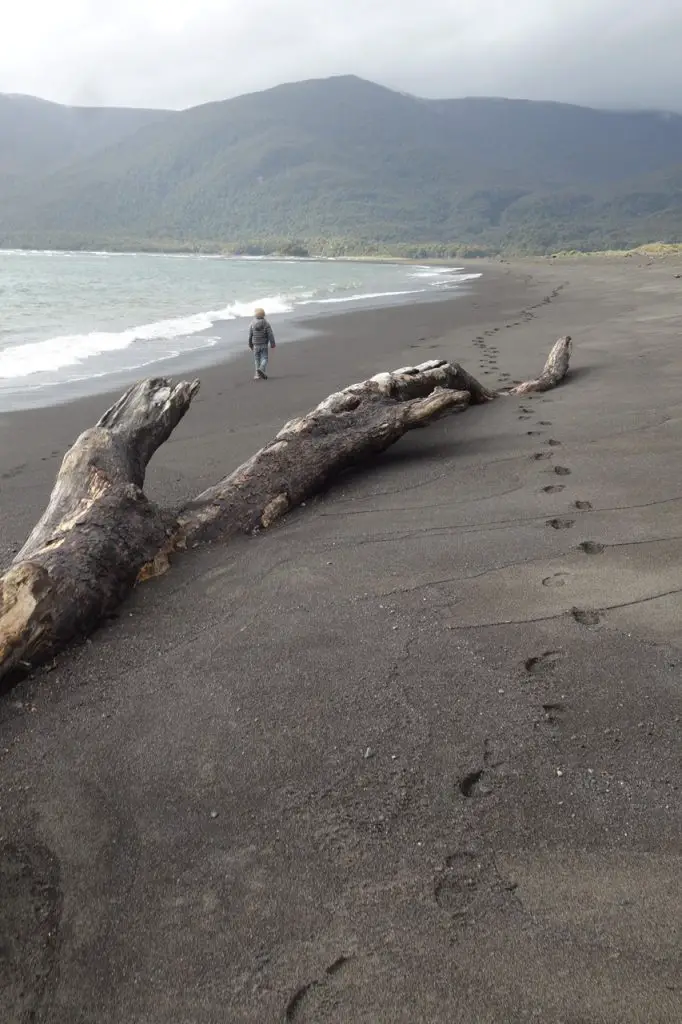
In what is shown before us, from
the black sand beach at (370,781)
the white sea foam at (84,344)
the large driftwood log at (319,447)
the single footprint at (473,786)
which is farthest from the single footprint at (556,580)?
the white sea foam at (84,344)

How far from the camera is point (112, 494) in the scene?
15.6ft

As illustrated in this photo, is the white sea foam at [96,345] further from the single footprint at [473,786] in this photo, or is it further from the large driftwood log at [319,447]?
the single footprint at [473,786]

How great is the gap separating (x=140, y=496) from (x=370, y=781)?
9.53 ft

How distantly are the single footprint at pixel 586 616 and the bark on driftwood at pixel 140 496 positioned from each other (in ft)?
8.37

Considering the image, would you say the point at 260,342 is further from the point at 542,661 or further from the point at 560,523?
the point at 542,661

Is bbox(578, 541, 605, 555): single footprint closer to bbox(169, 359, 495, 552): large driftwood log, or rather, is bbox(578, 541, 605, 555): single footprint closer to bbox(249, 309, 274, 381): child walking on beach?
bbox(169, 359, 495, 552): large driftwood log

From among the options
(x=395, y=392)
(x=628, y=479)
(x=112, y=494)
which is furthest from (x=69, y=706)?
(x=395, y=392)

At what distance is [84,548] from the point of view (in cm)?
420

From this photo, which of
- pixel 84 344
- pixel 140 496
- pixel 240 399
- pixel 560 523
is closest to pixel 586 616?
pixel 560 523

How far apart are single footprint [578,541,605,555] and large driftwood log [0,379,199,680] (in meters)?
2.88

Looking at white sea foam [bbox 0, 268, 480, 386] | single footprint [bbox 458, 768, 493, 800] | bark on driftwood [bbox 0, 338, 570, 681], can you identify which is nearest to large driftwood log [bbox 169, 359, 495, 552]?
bark on driftwood [bbox 0, 338, 570, 681]

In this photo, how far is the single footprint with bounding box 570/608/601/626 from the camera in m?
3.59

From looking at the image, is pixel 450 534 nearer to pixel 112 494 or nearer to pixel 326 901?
pixel 112 494

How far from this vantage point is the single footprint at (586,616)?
359 cm
